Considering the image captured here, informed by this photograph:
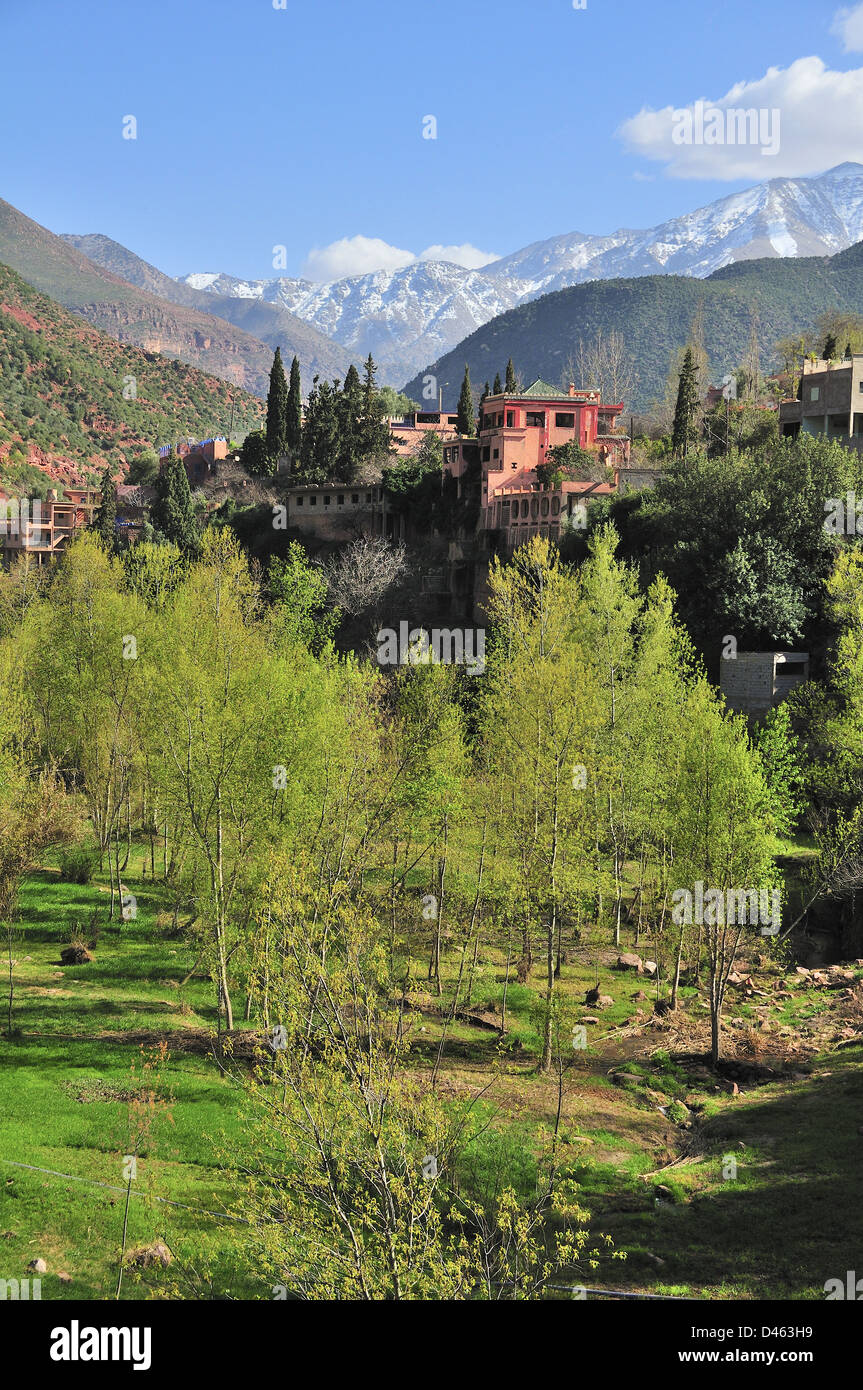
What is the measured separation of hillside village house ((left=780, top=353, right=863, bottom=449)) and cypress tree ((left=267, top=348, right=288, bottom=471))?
33932 millimetres

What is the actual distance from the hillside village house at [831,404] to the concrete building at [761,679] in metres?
14.2

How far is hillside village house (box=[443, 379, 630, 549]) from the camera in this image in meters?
58.1

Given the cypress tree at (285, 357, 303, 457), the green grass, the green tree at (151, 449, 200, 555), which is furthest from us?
the cypress tree at (285, 357, 303, 457)

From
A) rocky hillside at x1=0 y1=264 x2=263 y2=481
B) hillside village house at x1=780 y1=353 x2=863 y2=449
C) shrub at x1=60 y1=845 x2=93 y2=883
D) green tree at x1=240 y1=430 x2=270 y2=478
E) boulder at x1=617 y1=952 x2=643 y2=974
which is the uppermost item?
rocky hillside at x1=0 y1=264 x2=263 y2=481

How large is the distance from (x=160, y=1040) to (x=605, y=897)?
16.8 m

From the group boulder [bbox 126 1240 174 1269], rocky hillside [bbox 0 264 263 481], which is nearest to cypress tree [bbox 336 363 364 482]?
rocky hillside [bbox 0 264 263 481]

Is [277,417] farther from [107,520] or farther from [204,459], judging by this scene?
[204,459]

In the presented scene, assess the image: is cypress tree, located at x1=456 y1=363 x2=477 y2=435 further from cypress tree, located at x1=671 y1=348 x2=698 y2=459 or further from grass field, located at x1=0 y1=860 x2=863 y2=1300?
grass field, located at x1=0 y1=860 x2=863 y2=1300

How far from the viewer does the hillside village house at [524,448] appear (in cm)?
5808

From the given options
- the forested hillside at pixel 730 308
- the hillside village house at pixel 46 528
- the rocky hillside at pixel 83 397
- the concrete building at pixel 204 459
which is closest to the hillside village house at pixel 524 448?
the concrete building at pixel 204 459

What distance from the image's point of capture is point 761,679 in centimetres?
4303

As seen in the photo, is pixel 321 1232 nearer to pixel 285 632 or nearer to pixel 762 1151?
pixel 762 1151

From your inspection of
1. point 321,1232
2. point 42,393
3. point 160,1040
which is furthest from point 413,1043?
point 42,393

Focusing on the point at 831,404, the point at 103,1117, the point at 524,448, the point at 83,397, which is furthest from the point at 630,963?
the point at 83,397
